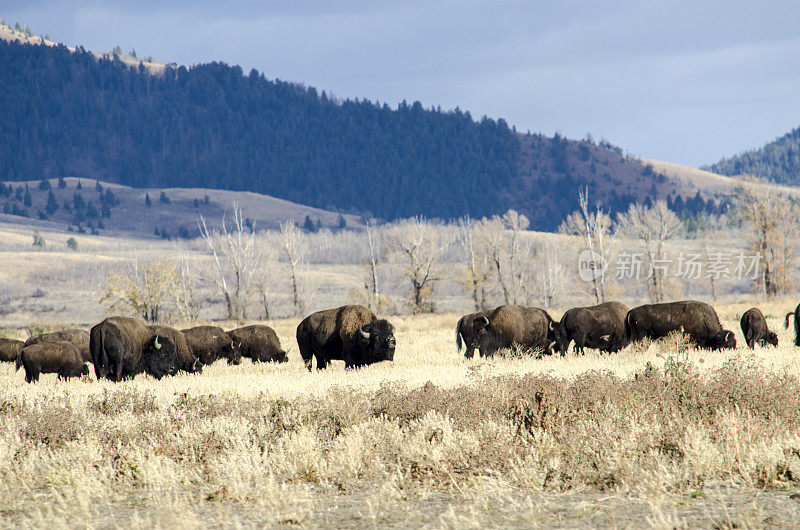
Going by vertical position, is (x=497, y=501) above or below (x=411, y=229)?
below

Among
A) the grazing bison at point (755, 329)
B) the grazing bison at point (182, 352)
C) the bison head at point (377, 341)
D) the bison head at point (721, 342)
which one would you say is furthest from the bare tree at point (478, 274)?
the bison head at point (377, 341)

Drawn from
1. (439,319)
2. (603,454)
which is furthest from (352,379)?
(439,319)

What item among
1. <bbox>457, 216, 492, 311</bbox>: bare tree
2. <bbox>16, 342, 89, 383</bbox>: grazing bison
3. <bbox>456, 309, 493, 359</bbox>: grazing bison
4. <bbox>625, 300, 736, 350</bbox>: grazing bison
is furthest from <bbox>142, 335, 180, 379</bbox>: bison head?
<bbox>457, 216, 492, 311</bbox>: bare tree

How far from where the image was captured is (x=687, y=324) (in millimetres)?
19719

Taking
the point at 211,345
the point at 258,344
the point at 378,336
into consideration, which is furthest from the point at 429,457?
the point at 258,344

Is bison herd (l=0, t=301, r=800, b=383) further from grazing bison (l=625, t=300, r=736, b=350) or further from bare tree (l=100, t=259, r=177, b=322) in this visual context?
bare tree (l=100, t=259, r=177, b=322)

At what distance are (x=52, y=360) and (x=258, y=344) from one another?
8450mm

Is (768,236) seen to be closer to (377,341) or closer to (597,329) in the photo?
(597,329)

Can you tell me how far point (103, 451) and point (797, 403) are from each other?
8.48 meters

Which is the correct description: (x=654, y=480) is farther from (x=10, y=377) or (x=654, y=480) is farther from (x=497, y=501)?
(x=10, y=377)

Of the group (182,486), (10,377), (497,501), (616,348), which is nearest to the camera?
(497,501)

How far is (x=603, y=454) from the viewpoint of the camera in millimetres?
7762

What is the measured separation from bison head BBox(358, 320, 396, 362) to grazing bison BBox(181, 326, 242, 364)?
10.3 meters

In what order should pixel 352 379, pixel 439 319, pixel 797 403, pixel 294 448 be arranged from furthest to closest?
pixel 439 319 < pixel 352 379 < pixel 797 403 < pixel 294 448
